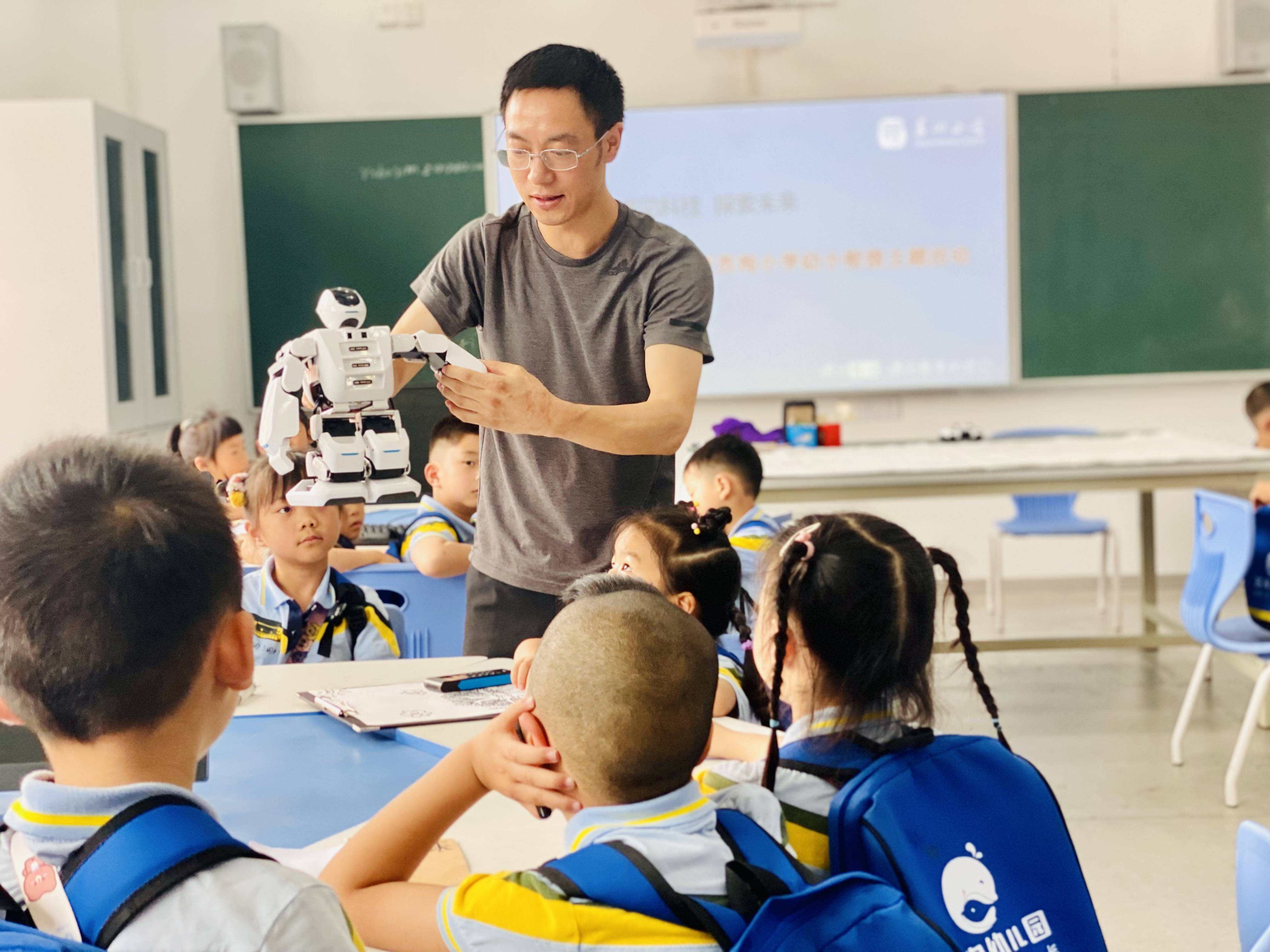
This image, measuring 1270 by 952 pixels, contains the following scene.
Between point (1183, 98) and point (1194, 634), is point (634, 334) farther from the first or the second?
point (1183, 98)

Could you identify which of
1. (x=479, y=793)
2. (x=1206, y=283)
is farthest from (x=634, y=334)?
(x=1206, y=283)

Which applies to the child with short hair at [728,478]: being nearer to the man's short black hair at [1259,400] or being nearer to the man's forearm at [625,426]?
the man's forearm at [625,426]

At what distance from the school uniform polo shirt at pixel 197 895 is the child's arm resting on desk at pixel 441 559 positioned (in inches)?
68.0

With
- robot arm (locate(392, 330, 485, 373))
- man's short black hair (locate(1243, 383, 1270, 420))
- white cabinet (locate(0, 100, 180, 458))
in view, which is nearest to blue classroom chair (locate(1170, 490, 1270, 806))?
man's short black hair (locate(1243, 383, 1270, 420))

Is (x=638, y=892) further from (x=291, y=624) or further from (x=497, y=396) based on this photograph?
(x=291, y=624)

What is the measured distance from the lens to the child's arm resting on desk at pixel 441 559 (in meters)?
2.48

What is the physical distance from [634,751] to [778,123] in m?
4.78

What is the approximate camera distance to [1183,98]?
526cm

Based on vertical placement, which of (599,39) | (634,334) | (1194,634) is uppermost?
(599,39)

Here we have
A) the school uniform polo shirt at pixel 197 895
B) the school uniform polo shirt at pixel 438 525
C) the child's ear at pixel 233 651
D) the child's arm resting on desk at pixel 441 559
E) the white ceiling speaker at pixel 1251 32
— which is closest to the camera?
the school uniform polo shirt at pixel 197 895

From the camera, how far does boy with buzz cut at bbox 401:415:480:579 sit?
2.64m

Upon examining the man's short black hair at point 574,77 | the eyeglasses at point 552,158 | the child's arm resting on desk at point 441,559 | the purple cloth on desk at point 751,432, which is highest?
the man's short black hair at point 574,77

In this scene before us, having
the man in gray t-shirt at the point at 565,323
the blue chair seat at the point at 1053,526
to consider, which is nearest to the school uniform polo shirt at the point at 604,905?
→ the man in gray t-shirt at the point at 565,323

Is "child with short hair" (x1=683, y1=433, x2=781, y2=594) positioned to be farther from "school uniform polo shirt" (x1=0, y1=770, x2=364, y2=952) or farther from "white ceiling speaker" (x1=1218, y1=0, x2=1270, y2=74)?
"white ceiling speaker" (x1=1218, y1=0, x2=1270, y2=74)
